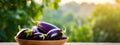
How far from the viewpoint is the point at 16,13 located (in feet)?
8.02

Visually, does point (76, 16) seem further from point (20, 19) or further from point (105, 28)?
point (20, 19)

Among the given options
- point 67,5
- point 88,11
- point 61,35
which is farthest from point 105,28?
point 61,35

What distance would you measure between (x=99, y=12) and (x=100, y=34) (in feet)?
0.79

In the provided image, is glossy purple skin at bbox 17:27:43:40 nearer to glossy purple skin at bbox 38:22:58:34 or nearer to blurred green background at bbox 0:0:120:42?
glossy purple skin at bbox 38:22:58:34

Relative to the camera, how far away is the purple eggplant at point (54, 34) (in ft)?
4.01

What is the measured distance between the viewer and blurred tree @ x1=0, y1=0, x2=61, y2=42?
244 centimetres

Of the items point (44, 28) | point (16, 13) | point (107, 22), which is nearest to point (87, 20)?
point (107, 22)

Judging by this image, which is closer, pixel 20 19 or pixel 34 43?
pixel 34 43

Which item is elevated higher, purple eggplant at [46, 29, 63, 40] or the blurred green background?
purple eggplant at [46, 29, 63, 40]

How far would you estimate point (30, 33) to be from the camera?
123 cm

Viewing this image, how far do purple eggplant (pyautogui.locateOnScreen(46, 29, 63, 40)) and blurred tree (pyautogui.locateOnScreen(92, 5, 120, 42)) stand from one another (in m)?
2.13

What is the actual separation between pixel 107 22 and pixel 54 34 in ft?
7.20

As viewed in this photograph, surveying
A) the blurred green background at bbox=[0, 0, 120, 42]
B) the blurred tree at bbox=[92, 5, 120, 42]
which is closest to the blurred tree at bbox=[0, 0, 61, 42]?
the blurred green background at bbox=[0, 0, 120, 42]

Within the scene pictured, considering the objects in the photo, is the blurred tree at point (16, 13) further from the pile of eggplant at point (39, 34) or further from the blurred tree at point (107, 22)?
the pile of eggplant at point (39, 34)
